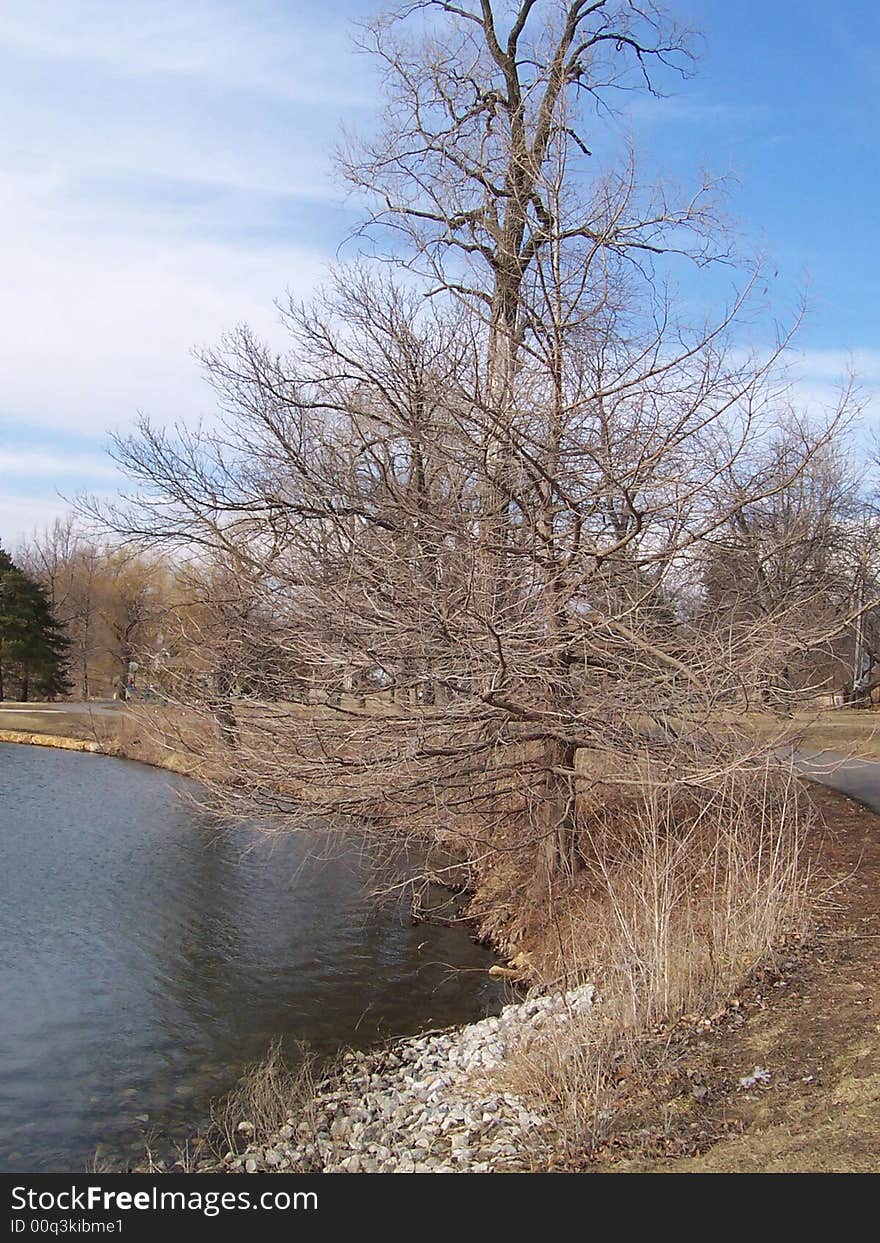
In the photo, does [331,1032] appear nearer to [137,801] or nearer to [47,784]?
[137,801]

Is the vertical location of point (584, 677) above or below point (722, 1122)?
above

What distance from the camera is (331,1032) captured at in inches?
360

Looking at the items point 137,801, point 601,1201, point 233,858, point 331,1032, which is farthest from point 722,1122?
point 137,801

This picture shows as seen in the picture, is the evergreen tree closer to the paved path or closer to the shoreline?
the paved path

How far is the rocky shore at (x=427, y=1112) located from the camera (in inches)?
225

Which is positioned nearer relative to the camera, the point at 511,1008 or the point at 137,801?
the point at 511,1008

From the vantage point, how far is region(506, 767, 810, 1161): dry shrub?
5.91m

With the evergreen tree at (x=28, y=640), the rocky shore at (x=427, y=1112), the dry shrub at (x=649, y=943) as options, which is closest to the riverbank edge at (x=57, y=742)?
the evergreen tree at (x=28, y=640)

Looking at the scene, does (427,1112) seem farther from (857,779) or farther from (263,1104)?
(857,779)

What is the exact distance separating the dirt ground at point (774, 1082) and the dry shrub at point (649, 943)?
17cm

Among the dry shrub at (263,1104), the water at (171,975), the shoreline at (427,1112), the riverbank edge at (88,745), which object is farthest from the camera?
the riverbank edge at (88,745)

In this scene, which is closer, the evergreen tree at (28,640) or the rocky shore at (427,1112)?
the rocky shore at (427,1112)

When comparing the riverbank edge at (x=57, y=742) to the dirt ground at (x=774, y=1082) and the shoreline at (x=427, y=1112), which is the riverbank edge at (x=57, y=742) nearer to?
the shoreline at (x=427, y=1112)

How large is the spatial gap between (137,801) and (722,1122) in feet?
54.6
